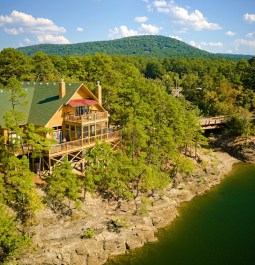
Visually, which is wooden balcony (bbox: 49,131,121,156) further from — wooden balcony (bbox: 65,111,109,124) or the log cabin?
wooden balcony (bbox: 65,111,109,124)

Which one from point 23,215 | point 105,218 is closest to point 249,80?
point 105,218

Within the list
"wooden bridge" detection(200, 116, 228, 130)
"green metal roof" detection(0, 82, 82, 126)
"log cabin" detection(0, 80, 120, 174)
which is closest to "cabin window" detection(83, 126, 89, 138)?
"log cabin" detection(0, 80, 120, 174)

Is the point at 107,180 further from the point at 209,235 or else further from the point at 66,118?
the point at 209,235

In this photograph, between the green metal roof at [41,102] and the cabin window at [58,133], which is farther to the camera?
the cabin window at [58,133]

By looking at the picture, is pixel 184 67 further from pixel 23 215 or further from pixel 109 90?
pixel 23 215

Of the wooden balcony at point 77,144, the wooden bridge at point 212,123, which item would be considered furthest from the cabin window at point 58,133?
the wooden bridge at point 212,123

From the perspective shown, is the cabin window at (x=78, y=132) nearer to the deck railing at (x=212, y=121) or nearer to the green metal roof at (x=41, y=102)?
the green metal roof at (x=41, y=102)
